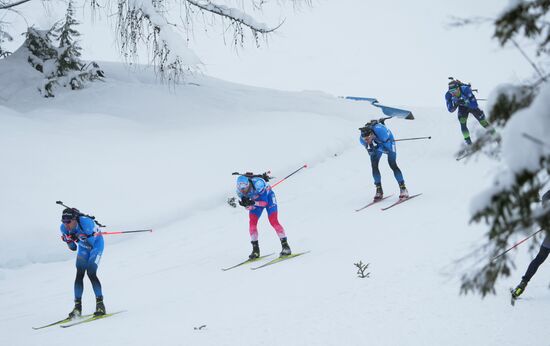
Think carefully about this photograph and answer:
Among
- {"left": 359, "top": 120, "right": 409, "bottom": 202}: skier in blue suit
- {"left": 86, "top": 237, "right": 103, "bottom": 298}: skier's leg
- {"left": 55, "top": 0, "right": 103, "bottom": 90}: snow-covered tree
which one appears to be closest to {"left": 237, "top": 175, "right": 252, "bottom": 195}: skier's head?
{"left": 86, "top": 237, "right": 103, "bottom": 298}: skier's leg

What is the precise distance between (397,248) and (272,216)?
2492 mm

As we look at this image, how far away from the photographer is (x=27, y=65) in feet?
71.4

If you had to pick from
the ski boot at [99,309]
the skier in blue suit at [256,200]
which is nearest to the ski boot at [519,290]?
the skier in blue suit at [256,200]

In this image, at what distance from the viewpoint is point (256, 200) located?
412 inches

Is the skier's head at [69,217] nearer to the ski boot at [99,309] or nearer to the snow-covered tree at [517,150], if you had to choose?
the ski boot at [99,309]

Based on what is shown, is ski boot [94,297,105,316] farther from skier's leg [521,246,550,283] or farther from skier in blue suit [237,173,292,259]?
skier's leg [521,246,550,283]

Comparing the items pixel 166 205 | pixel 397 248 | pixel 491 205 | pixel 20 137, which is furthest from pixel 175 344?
pixel 20 137

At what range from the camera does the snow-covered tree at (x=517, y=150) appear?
7.41ft

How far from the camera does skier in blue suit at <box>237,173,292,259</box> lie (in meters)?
10.2

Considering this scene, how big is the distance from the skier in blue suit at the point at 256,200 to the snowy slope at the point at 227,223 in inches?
23.6

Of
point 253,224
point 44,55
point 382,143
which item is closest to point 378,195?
point 382,143

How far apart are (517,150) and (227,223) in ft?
39.4

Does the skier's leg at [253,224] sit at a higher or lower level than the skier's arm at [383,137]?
lower

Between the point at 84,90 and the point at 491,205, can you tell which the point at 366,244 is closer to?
the point at 491,205
